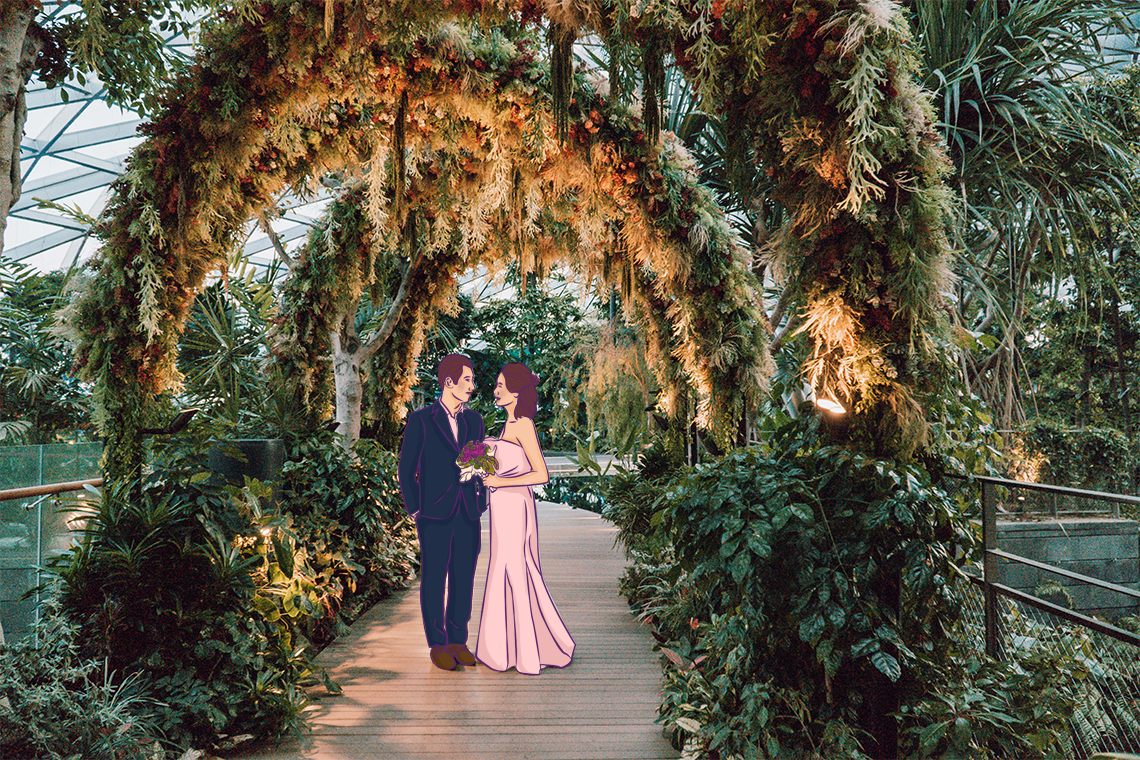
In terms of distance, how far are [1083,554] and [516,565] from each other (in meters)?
7.12

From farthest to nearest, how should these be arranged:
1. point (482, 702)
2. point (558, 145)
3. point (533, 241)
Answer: point (533, 241), point (558, 145), point (482, 702)

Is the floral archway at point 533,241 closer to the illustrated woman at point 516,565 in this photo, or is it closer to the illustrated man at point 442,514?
the illustrated woman at point 516,565

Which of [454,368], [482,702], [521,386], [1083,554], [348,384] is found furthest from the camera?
[1083,554]

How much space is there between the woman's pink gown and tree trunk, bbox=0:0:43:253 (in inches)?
99.8

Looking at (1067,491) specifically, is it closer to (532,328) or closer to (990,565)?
(990,565)

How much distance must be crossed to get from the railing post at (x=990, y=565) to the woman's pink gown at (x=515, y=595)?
223 centimetres

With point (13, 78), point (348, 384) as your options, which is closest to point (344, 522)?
point (348, 384)

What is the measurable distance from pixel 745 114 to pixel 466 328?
41.9 feet

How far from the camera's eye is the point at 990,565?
97.6 inches

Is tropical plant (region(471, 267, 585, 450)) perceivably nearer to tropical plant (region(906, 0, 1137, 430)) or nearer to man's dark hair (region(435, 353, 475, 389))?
tropical plant (region(906, 0, 1137, 430))

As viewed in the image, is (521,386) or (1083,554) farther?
(1083,554)

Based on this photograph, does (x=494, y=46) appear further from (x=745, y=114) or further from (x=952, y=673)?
(x=952, y=673)

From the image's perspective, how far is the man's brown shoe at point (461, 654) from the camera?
13.1ft

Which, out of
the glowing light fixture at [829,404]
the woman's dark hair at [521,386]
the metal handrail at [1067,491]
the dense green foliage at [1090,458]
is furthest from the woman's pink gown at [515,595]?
the dense green foliage at [1090,458]
